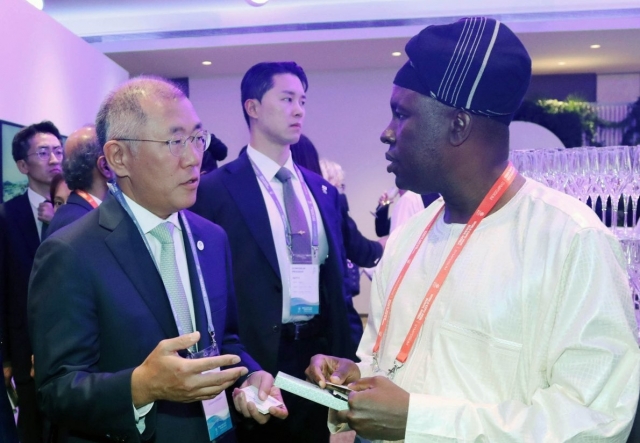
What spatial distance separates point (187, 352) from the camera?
174 centimetres

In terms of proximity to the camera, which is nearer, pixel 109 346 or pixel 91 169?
pixel 109 346

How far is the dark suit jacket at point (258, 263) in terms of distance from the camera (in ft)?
9.14

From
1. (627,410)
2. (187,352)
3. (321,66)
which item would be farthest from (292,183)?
(321,66)

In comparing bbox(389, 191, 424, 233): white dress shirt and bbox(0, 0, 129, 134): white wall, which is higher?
bbox(0, 0, 129, 134): white wall

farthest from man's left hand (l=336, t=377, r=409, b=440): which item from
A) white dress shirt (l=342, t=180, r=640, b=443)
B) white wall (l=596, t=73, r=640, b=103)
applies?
white wall (l=596, t=73, r=640, b=103)

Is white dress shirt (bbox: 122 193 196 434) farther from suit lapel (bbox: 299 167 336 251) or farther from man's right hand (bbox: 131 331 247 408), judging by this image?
suit lapel (bbox: 299 167 336 251)

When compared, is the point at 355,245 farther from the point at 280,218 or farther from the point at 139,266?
the point at 139,266

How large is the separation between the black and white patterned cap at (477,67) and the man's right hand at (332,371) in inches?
28.6

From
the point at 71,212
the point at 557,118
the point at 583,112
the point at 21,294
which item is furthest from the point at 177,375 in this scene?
the point at 583,112

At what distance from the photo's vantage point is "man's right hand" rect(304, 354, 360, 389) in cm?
159

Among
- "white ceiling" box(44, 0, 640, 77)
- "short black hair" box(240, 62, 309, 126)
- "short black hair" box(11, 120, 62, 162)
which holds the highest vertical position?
"white ceiling" box(44, 0, 640, 77)

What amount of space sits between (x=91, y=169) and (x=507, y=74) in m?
2.30

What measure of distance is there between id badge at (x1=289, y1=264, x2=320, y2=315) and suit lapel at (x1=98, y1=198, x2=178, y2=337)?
1.14m

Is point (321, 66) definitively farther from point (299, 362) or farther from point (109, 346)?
point (109, 346)
